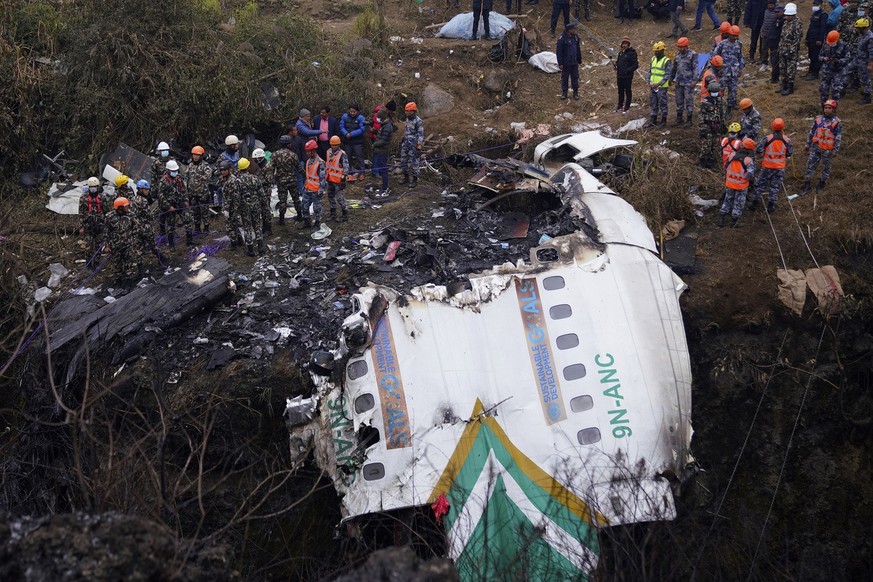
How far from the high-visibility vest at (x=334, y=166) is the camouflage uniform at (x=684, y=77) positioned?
5826mm

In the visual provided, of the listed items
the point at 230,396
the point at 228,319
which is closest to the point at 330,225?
the point at 228,319

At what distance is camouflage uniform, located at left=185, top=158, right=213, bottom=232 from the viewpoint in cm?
1154

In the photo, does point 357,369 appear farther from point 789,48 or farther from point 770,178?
point 789,48

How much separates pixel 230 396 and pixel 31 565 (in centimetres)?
466

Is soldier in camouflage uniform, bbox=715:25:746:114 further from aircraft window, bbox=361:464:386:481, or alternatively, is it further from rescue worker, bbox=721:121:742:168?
aircraft window, bbox=361:464:386:481

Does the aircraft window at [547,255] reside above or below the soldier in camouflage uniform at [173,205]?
above

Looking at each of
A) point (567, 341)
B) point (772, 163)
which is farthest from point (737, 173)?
point (567, 341)

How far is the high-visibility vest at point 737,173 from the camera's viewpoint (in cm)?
1009

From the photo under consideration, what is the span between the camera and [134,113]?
13.4 meters

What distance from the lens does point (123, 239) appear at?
32.9ft

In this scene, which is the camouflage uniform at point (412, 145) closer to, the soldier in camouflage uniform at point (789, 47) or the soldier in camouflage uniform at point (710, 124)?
the soldier in camouflage uniform at point (710, 124)

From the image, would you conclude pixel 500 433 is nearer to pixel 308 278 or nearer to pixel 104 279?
pixel 308 278

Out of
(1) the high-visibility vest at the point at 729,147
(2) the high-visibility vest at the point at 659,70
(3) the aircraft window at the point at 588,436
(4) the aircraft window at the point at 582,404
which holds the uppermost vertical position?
(2) the high-visibility vest at the point at 659,70

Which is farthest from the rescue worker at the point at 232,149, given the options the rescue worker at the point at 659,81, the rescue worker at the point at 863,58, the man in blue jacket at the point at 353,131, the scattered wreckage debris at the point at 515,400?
the rescue worker at the point at 863,58
